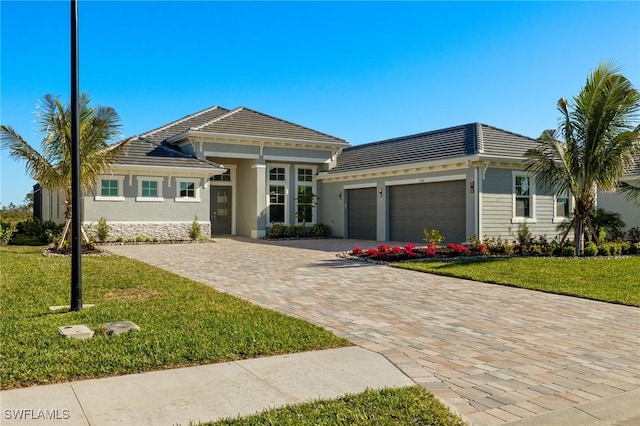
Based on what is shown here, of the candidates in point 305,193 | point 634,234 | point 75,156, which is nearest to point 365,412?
point 75,156

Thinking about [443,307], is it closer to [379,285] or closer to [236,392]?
[379,285]

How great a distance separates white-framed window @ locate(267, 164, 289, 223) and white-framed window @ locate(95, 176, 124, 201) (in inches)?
277

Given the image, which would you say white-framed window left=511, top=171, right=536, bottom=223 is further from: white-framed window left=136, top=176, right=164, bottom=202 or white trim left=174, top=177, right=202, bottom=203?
white-framed window left=136, top=176, right=164, bottom=202

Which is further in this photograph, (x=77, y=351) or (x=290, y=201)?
(x=290, y=201)

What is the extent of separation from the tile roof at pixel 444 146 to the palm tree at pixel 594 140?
10.5 feet

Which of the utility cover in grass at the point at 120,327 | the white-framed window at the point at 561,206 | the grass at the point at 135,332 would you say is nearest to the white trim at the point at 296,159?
the white-framed window at the point at 561,206

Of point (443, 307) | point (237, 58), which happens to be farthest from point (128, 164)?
point (443, 307)

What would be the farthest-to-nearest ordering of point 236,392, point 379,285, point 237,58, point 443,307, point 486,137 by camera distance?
point 486,137 → point 237,58 → point 379,285 → point 443,307 → point 236,392

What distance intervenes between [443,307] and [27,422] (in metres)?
6.19

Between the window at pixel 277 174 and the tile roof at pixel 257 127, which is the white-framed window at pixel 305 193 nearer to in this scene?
the window at pixel 277 174

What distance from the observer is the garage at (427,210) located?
19.7 metres

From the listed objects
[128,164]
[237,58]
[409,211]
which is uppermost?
[237,58]

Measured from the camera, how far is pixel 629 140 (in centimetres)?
1488

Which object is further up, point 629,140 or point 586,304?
point 629,140
